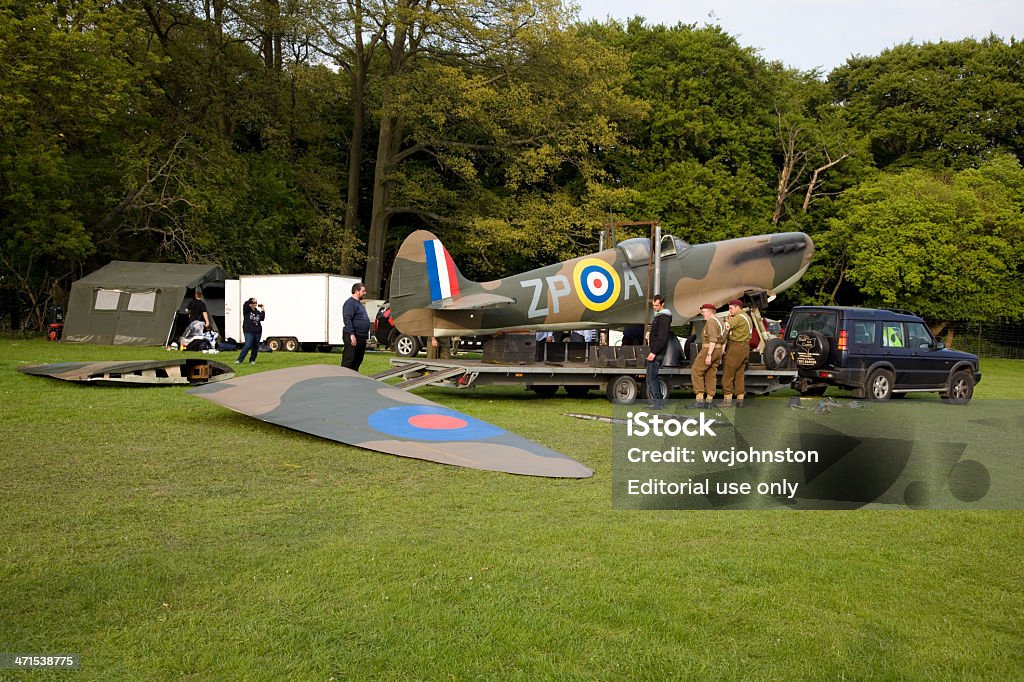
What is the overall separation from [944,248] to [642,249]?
26.0m

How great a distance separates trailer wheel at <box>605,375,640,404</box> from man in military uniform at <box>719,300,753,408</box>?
1.54m

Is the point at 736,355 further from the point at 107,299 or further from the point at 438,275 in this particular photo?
the point at 107,299

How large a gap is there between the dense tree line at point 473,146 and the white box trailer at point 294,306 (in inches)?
186

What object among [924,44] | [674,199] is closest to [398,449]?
[674,199]

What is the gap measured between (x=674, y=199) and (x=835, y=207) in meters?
9.40

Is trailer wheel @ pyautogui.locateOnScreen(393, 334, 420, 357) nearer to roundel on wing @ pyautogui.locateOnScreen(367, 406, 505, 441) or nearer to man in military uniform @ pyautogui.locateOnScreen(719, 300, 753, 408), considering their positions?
man in military uniform @ pyautogui.locateOnScreen(719, 300, 753, 408)

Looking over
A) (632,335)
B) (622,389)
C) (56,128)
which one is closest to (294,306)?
(56,128)

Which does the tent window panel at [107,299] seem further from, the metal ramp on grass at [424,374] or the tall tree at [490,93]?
the metal ramp on grass at [424,374]

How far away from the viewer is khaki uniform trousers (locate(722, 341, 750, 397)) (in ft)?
43.6

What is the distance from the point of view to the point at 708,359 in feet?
42.7

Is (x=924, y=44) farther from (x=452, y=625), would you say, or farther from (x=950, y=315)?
(x=452, y=625)

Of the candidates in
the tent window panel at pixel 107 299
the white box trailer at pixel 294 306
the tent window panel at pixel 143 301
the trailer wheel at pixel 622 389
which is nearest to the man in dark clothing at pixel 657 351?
the trailer wheel at pixel 622 389

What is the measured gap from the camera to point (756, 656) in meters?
3.52

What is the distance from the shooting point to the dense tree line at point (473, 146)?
29.1m
